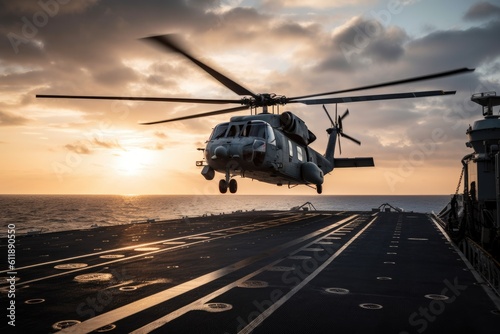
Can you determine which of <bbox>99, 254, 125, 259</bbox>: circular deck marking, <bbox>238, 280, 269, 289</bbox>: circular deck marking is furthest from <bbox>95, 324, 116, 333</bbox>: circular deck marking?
<bbox>99, 254, 125, 259</bbox>: circular deck marking

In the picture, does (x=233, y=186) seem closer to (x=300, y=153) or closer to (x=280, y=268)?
(x=300, y=153)

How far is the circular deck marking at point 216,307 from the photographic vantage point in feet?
24.8

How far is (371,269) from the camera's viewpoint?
12305mm

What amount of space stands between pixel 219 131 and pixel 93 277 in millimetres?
15011

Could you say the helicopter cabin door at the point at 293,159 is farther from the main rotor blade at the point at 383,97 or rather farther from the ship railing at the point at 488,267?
the ship railing at the point at 488,267

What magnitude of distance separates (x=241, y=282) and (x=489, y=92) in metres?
21.5

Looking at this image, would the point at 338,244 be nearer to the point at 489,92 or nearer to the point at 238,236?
the point at 238,236

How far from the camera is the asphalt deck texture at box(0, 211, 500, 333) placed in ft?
22.5

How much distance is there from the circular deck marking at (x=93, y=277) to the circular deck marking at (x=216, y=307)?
12.3 feet

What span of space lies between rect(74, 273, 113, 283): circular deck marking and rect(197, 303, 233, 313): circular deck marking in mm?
3753

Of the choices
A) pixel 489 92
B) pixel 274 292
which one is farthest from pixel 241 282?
pixel 489 92

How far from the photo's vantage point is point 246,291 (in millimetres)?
9188

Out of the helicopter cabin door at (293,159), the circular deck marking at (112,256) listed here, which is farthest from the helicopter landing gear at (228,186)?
the circular deck marking at (112,256)

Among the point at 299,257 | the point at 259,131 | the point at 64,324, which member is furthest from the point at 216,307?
the point at 259,131
